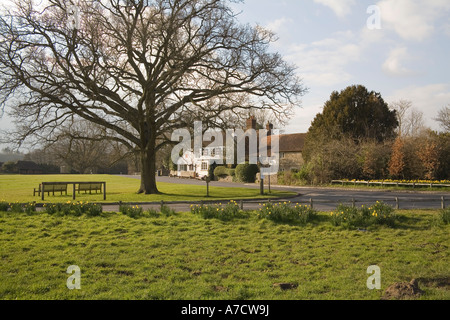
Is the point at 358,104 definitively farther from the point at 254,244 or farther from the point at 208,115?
the point at 254,244

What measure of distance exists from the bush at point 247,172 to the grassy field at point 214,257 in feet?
111

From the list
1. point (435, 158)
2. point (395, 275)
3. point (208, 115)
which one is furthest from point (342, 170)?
point (395, 275)

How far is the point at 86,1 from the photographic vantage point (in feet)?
66.6

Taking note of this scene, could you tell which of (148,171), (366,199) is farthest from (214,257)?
(148,171)

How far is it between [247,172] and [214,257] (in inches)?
1513

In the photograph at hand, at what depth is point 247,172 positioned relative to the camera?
46750 mm

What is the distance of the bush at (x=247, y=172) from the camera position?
153 feet

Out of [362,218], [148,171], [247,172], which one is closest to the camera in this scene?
[362,218]

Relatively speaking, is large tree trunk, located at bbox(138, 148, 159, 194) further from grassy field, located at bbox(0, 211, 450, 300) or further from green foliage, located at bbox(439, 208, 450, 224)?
green foliage, located at bbox(439, 208, 450, 224)

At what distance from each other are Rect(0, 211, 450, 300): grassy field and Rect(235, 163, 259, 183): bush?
111 feet

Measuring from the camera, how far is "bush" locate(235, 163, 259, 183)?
4666cm

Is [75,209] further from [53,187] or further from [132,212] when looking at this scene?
[53,187]

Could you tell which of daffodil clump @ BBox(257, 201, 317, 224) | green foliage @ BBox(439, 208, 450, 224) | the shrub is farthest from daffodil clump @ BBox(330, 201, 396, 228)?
the shrub

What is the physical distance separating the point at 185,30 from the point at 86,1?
19.2 feet
